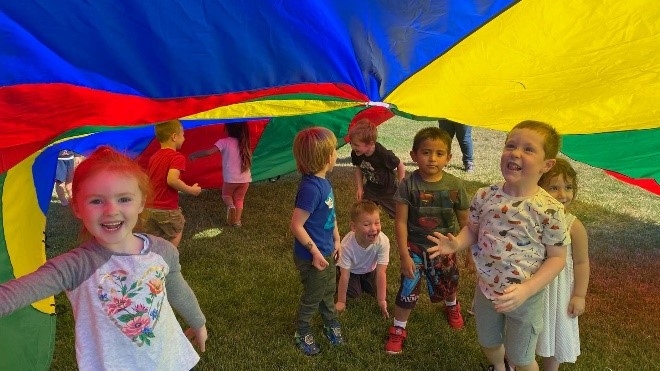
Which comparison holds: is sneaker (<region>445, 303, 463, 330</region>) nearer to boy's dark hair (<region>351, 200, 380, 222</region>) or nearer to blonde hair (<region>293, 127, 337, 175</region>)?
boy's dark hair (<region>351, 200, 380, 222</region>)

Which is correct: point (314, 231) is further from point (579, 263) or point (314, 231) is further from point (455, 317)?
point (579, 263)

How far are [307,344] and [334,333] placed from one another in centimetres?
17

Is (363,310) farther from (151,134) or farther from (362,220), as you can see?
(151,134)

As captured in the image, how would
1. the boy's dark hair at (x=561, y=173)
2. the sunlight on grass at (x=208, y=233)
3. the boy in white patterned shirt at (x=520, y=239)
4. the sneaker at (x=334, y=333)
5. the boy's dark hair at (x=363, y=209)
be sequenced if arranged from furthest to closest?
the sunlight on grass at (x=208, y=233)
the boy's dark hair at (x=363, y=209)
the sneaker at (x=334, y=333)
the boy's dark hair at (x=561, y=173)
the boy in white patterned shirt at (x=520, y=239)

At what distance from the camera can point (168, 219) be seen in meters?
3.87

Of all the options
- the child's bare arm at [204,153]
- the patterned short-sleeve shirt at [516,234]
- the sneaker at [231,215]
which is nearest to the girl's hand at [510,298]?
the patterned short-sleeve shirt at [516,234]

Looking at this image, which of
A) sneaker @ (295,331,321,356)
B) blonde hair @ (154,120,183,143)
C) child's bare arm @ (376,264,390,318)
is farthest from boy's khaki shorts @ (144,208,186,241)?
child's bare arm @ (376,264,390,318)

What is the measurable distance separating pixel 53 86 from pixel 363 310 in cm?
226

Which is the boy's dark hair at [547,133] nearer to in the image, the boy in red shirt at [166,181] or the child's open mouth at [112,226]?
the child's open mouth at [112,226]

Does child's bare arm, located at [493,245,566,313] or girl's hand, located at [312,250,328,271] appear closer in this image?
child's bare arm, located at [493,245,566,313]

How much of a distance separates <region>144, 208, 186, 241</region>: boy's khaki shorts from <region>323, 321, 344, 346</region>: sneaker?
4.52 ft

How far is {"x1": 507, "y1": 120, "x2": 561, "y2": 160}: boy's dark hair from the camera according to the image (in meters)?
2.18

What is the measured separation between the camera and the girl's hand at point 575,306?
2410 mm

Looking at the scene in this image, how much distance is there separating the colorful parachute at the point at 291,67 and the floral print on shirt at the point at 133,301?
0.60m
